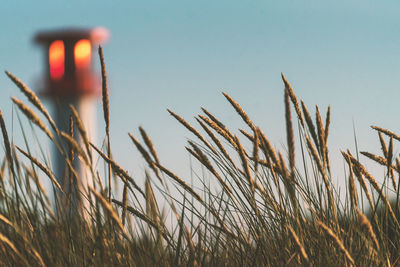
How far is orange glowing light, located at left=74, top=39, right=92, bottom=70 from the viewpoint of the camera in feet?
67.4

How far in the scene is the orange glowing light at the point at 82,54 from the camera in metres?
20.6

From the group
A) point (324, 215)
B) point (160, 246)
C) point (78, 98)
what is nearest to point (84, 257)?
point (160, 246)

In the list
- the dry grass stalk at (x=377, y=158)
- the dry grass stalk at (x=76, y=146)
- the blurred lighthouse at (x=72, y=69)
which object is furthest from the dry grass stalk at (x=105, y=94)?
the blurred lighthouse at (x=72, y=69)

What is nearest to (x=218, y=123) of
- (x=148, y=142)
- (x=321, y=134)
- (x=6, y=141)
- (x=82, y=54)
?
(x=321, y=134)

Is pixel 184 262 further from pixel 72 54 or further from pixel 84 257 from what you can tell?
pixel 72 54

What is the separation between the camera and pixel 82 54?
20.9 meters

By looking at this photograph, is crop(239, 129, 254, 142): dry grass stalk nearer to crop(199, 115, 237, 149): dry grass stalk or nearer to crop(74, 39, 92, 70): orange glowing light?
crop(199, 115, 237, 149): dry grass stalk

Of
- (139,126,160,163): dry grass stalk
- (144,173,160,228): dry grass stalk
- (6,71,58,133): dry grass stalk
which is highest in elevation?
(6,71,58,133): dry grass stalk

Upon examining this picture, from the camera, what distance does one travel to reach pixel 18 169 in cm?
119

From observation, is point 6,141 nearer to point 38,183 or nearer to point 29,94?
point 38,183

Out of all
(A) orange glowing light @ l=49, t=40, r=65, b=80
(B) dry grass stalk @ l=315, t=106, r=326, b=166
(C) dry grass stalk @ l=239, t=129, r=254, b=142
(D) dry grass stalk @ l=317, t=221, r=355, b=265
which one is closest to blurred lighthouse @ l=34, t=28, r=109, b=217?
(A) orange glowing light @ l=49, t=40, r=65, b=80

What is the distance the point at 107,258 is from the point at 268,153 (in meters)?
0.43

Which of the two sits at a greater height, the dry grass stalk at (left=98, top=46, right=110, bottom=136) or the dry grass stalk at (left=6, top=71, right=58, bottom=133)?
the dry grass stalk at (left=98, top=46, right=110, bottom=136)

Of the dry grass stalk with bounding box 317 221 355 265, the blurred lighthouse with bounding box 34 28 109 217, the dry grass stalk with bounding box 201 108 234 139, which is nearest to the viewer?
the dry grass stalk with bounding box 317 221 355 265
